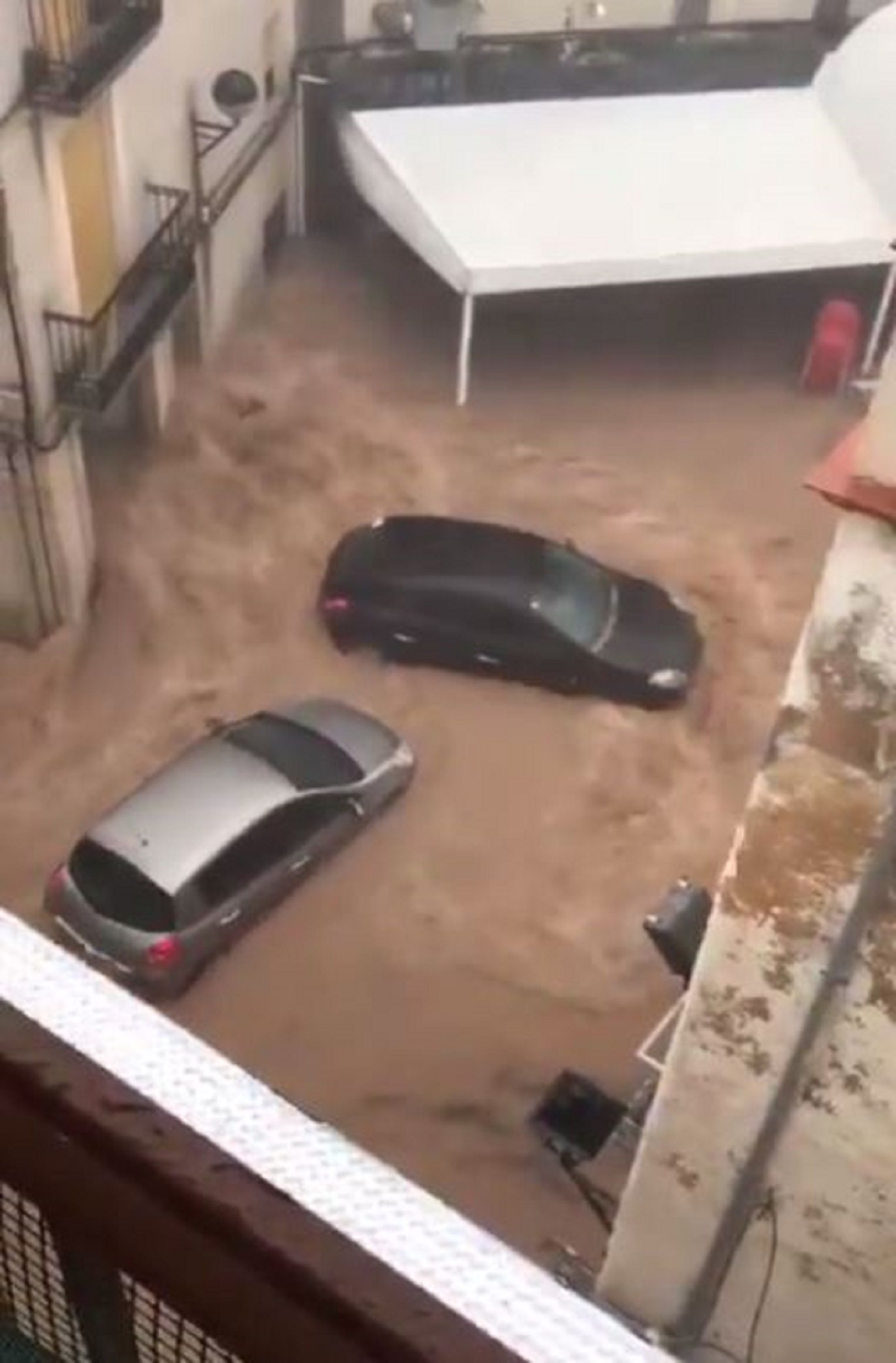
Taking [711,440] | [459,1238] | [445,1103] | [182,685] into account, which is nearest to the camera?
[459,1238]

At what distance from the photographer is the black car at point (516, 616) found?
404 inches

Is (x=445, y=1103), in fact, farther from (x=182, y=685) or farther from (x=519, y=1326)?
(x=519, y=1326)

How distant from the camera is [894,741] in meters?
4.07

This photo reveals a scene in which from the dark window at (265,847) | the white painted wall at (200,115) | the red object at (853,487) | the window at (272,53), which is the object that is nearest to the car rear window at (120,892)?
the dark window at (265,847)

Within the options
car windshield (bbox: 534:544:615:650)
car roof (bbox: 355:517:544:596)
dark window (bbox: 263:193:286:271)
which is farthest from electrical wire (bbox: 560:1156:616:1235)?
dark window (bbox: 263:193:286:271)

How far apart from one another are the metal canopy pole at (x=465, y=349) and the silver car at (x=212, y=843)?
3.42m

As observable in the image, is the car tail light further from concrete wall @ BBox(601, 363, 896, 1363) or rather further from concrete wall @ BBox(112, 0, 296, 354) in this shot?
concrete wall @ BBox(112, 0, 296, 354)

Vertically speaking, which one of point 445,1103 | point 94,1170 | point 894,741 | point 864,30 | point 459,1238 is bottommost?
point 445,1103

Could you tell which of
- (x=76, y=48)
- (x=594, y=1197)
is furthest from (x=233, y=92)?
(x=594, y=1197)

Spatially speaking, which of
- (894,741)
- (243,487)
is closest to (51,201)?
(243,487)

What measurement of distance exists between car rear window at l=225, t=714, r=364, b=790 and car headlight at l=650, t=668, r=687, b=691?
1892 millimetres

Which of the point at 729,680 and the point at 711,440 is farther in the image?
the point at 711,440

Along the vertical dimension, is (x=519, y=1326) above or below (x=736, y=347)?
above

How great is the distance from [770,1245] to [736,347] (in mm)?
9103
